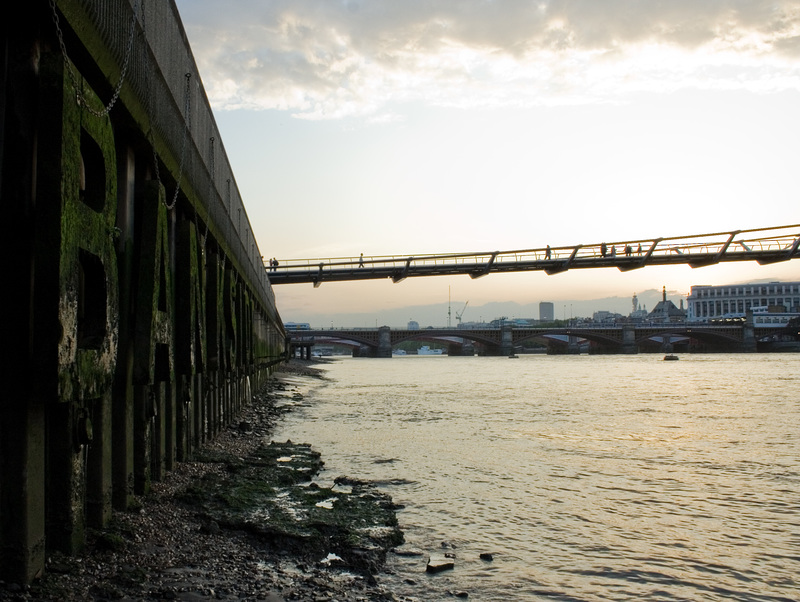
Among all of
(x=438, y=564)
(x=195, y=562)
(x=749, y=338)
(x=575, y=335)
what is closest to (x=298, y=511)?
(x=438, y=564)

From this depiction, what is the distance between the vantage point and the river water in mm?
8445

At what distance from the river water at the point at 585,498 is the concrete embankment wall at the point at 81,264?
3476 millimetres

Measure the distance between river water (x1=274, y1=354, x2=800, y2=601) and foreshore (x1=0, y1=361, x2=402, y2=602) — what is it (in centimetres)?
66

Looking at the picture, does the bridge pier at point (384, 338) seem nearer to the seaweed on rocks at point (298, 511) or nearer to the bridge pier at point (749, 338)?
the bridge pier at point (749, 338)

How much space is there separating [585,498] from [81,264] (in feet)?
32.9

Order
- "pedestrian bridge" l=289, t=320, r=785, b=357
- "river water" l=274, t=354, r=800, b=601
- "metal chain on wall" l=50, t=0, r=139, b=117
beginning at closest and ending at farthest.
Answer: "metal chain on wall" l=50, t=0, r=139, b=117 < "river water" l=274, t=354, r=800, b=601 < "pedestrian bridge" l=289, t=320, r=785, b=357

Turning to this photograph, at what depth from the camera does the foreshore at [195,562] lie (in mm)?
5621

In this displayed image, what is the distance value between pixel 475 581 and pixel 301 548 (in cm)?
209

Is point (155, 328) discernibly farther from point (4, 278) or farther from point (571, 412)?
point (571, 412)

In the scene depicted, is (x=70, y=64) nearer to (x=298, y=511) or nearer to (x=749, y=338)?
(x=298, y=511)

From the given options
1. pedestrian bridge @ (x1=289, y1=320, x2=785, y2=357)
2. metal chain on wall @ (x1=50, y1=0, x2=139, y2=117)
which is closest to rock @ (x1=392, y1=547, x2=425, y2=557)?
metal chain on wall @ (x1=50, y1=0, x2=139, y2=117)

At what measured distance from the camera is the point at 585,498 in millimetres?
12953

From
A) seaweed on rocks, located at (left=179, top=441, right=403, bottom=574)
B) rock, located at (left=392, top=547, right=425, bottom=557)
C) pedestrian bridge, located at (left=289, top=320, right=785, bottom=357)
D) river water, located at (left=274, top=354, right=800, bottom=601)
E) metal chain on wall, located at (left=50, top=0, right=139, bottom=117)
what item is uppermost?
metal chain on wall, located at (left=50, top=0, right=139, bottom=117)

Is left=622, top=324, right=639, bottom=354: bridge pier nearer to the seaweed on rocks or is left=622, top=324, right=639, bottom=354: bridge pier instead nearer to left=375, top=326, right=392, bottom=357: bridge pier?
left=375, top=326, right=392, bottom=357: bridge pier
